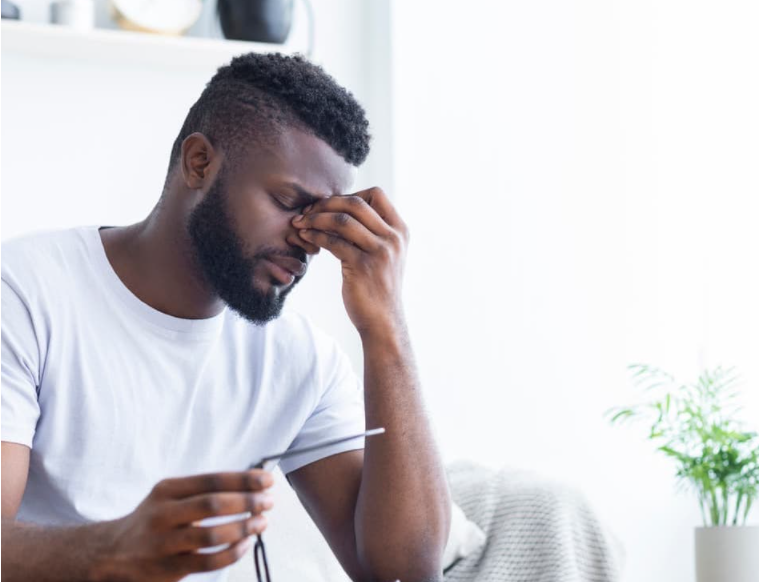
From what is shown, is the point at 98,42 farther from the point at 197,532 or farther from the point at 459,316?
the point at 197,532

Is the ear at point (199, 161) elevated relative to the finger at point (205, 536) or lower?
elevated

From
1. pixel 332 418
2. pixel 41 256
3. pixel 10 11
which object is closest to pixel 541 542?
pixel 332 418

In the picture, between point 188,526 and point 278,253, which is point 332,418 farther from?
point 188,526

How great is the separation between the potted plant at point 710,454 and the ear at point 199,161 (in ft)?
5.48

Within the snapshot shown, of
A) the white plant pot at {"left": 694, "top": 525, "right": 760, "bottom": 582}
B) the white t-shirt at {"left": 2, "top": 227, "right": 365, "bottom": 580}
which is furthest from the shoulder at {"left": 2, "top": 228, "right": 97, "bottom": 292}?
the white plant pot at {"left": 694, "top": 525, "right": 760, "bottom": 582}

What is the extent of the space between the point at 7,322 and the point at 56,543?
284 mm

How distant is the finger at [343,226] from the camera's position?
1.21 m

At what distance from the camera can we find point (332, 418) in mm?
1415

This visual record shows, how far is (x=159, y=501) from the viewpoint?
33.0 inches

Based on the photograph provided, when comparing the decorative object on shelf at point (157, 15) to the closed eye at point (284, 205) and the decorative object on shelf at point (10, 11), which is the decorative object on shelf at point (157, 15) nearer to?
A: the decorative object on shelf at point (10, 11)

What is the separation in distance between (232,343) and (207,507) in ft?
1.74

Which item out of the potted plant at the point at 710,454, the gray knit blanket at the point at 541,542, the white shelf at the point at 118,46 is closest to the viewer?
the gray knit blanket at the point at 541,542

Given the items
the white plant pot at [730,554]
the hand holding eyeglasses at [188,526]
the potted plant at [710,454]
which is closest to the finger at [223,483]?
the hand holding eyeglasses at [188,526]

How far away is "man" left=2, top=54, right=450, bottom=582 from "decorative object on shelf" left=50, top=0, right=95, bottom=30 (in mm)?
1203
